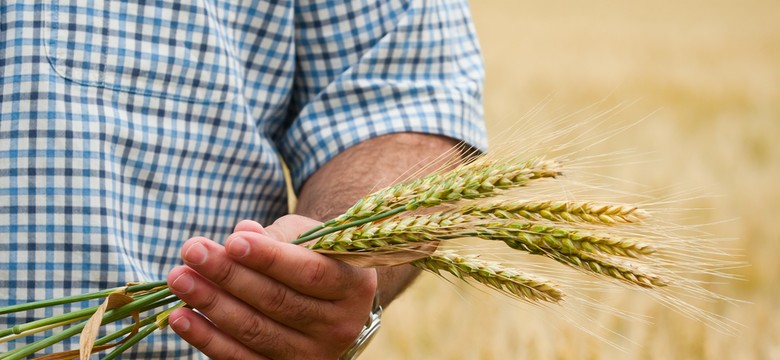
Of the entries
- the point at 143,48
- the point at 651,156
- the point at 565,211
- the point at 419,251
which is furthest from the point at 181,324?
the point at 651,156

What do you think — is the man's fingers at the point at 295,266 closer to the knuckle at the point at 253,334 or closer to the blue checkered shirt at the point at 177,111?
the knuckle at the point at 253,334

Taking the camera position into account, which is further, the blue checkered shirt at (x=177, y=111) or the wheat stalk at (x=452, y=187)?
the blue checkered shirt at (x=177, y=111)

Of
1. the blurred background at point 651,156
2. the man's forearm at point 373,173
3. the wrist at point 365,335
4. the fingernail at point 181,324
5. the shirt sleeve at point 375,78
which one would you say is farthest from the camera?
the blurred background at point 651,156

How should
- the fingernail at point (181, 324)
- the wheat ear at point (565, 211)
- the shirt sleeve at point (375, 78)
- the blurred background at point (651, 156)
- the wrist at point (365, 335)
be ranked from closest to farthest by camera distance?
the wheat ear at point (565, 211) → the fingernail at point (181, 324) → the wrist at point (365, 335) → the shirt sleeve at point (375, 78) → the blurred background at point (651, 156)

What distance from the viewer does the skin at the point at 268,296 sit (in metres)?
1.08

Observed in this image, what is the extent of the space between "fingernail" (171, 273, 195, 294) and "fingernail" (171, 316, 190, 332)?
0.05 meters

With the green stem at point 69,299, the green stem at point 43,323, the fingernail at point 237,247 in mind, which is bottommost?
the green stem at point 43,323

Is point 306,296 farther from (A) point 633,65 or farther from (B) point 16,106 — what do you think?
(A) point 633,65

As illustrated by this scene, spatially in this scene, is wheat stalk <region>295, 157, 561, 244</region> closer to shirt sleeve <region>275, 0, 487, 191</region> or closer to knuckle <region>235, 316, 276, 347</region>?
knuckle <region>235, 316, 276, 347</region>

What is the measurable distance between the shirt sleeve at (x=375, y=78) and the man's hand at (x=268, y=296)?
0.43 m

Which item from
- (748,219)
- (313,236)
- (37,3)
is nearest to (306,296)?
(313,236)

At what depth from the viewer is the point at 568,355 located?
2.36m

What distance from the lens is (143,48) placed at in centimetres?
152

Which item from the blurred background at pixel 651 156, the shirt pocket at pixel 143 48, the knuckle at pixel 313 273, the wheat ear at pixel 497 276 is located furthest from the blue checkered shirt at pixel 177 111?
the wheat ear at pixel 497 276
